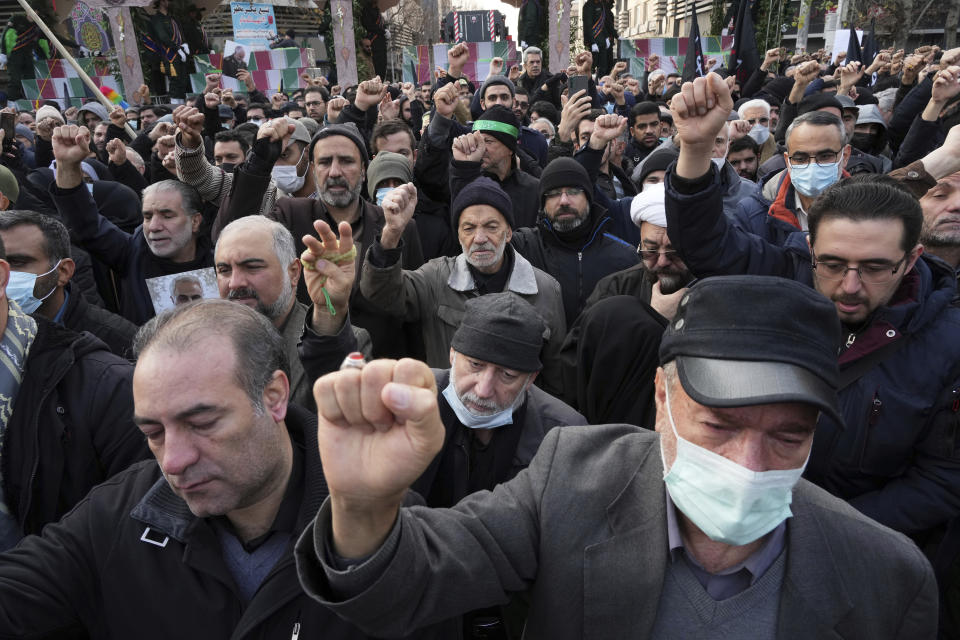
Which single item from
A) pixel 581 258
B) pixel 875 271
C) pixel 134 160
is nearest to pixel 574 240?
pixel 581 258

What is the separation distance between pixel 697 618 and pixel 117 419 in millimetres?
1997

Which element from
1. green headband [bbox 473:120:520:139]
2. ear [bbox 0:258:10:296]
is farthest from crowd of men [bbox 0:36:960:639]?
green headband [bbox 473:120:520:139]

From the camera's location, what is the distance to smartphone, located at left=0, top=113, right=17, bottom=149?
21.0 ft

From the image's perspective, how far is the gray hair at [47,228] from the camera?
9.80ft

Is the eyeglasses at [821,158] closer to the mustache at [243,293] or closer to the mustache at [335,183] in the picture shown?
the mustache at [335,183]

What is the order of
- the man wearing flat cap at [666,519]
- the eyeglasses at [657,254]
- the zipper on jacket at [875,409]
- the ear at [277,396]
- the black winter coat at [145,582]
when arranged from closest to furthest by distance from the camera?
the man wearing flat cap at [666,519], the black winter coat at [145,582], the ear at [277,396], the zipper on jacket at [875,409], the eyeglasses at [657,254]

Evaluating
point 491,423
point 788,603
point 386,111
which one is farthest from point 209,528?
point 386,111

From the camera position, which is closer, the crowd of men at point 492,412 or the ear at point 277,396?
the crowd of men at point 492,412

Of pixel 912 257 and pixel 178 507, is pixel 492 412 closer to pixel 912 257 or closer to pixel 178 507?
pixel 178 507

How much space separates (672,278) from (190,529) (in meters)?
2.33

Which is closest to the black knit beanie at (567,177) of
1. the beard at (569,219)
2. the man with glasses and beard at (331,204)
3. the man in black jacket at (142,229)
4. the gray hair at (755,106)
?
the beard at (569,219)

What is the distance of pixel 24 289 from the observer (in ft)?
9.36

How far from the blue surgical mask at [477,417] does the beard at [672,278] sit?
1.08m

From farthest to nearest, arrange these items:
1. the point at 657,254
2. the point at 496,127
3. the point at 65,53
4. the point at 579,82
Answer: the point at 579,82
the point at 65,53
the point at 496,127
the point at 657,254
